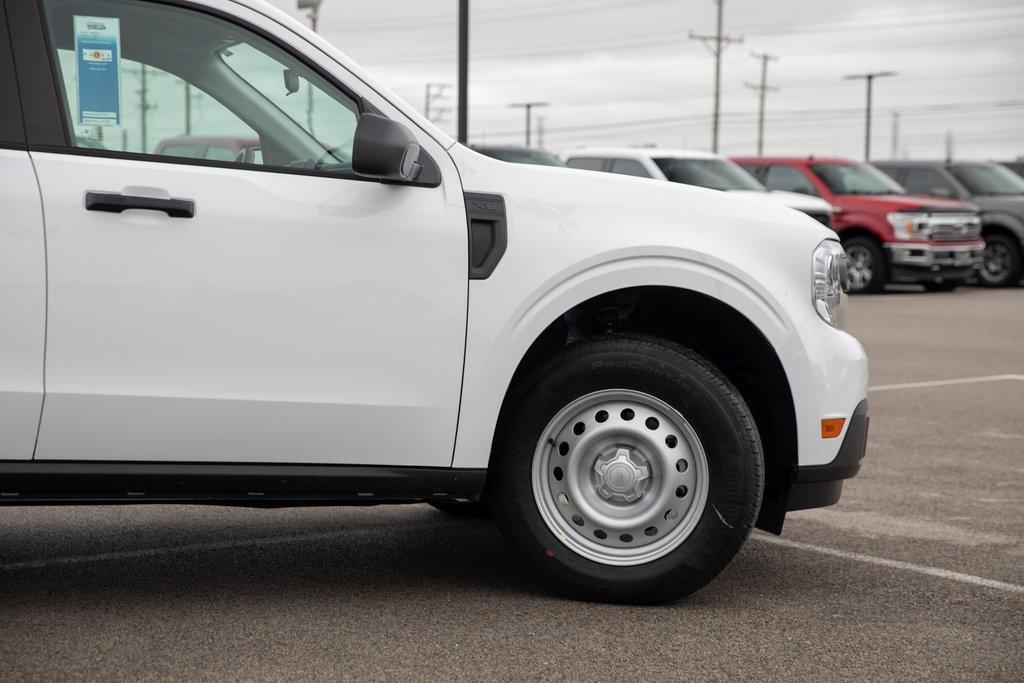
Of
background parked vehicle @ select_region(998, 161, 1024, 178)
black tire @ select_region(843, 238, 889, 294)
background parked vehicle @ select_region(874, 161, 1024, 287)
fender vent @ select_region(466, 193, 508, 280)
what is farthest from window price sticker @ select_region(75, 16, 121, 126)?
background parked vehicle @ select_region(998, 161, 1024, 178)

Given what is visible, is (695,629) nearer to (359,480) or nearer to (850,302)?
(359,480)

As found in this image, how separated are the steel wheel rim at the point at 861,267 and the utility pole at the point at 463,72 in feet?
32.0

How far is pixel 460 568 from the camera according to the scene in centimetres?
507

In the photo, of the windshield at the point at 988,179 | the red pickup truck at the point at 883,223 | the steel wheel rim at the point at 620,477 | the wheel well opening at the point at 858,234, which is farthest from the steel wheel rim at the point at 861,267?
the steel wheel rim at the point at 620,477

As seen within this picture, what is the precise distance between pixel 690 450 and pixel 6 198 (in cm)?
221

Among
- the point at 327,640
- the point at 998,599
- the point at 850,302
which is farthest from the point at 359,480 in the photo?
the point at 850,302

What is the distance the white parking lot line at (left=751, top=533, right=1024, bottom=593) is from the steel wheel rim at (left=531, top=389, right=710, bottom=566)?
1.08 meters

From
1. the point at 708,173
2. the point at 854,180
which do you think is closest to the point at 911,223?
the point at 854,180

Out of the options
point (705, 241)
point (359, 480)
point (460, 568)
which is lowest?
point (460, 568)

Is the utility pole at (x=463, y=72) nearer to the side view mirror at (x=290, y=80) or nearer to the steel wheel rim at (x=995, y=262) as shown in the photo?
the side view mirror at (x=290, y=80)

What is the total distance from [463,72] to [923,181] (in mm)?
13426

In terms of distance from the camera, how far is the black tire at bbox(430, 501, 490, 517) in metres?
5.89

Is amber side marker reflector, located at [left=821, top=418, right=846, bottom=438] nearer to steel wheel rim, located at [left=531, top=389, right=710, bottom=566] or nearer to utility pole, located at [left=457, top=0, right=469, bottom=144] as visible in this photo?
steel wheel rim, located at [left=531, top=389, right=710, bottom=566]

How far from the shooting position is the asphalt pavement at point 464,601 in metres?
3.91
